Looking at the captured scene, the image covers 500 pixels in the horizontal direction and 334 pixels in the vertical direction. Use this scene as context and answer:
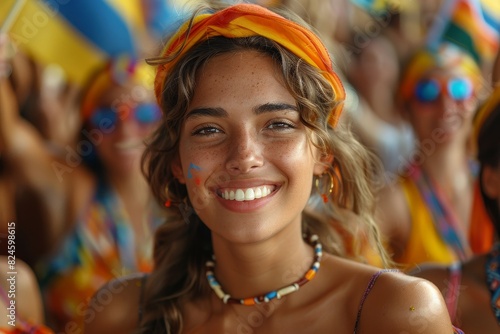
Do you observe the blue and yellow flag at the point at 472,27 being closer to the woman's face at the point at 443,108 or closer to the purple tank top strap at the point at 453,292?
the woman's face at the point at 443,108

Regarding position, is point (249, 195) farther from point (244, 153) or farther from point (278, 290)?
point (278, 290)

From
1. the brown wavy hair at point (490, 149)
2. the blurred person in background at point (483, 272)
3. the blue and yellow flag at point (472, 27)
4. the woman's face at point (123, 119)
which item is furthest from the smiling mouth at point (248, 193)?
the blue and yellow flag at point (472, 27)

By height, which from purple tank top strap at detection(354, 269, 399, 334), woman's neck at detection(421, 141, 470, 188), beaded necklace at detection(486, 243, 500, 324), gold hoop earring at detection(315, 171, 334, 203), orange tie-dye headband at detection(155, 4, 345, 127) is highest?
orange tie-dye headband at detection(155, 4, 345, 127)

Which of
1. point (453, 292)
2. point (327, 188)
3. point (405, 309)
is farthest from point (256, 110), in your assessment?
point (453, 292)

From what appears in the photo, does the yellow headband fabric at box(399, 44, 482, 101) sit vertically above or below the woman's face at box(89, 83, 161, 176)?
below

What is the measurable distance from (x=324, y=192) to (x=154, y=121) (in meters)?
1.30

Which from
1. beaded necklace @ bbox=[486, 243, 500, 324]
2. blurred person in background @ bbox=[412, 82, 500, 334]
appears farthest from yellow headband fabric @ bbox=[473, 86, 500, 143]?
beaded necklace @ bbox=[486, 243, 500, 324]

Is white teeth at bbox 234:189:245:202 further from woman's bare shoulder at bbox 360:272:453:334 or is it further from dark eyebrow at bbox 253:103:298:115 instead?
woman's bare shoulder at bbox 360:272:453:334

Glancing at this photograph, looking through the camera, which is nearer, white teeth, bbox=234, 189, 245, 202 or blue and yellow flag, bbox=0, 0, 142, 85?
white teeth, bbox=234, 189, 245, 202

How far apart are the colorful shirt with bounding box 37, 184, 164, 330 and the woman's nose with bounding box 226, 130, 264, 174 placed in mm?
1255

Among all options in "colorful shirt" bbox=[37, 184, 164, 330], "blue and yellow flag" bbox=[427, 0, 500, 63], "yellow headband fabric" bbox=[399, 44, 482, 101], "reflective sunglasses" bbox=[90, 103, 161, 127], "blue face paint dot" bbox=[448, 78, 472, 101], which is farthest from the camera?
"blue and yellow flag" bbox=[427, 0, 500, 63]

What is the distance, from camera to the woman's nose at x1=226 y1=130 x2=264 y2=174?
55.4 inches

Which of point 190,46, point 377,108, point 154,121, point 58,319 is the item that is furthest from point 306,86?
point 377,108

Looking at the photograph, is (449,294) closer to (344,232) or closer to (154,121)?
(344,232)
